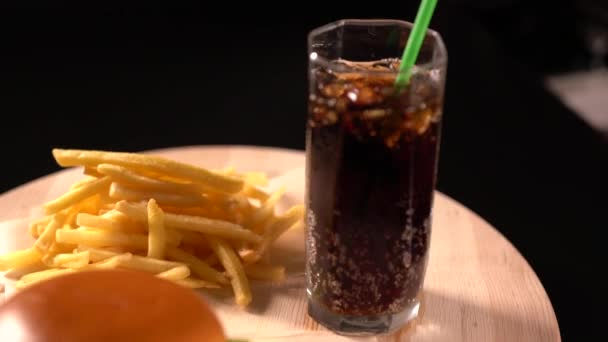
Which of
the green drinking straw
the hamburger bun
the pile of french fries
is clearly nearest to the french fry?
the pile of french fries

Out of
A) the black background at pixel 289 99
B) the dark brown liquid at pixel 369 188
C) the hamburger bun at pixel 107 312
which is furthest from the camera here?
the black background at pixel 289 99

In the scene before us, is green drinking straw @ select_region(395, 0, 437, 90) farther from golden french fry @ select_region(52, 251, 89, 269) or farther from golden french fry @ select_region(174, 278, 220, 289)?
golden french fry @ select_region(52, 251, 89, 269)

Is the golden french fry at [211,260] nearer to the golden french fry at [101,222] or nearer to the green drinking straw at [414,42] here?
the golden french fry at [101,222]

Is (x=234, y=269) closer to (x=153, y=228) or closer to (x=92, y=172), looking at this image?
(x=153, y=228)

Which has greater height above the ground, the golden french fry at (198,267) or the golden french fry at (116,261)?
the golden french fry at (116,261)

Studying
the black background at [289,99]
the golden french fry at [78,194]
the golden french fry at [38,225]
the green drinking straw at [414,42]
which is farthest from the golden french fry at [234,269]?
the black background at [289,99]

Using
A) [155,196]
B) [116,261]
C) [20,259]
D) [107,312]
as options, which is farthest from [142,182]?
[107,312]
